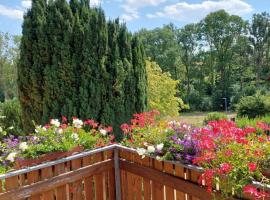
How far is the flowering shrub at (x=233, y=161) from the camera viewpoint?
60.0 inches

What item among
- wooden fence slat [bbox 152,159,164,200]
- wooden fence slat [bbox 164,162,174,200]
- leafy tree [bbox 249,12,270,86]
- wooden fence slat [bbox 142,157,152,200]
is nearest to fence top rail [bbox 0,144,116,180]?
wooden fence slat [bbox 142,157,152,200]

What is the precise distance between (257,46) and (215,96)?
16.9 ft

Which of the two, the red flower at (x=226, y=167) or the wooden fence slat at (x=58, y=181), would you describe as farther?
the wooden fence slat at (x=58, y=181)

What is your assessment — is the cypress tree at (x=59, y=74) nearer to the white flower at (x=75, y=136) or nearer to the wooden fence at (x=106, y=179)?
the white flower at (x=75, y=136)

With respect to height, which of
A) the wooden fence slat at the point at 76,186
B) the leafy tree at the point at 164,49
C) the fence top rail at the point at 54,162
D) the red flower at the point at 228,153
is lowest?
the wooden fence slat at the point at 76,186

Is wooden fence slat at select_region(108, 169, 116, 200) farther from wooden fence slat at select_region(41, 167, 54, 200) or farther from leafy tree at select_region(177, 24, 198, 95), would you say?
leafy tree at select_region(177, 24, 198, 95)

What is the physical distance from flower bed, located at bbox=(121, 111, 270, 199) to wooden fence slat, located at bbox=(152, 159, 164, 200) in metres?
0.08

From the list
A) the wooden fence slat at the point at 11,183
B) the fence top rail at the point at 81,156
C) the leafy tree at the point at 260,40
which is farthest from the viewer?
the leafy tree at the point at 260,40

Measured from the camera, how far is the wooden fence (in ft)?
6.30

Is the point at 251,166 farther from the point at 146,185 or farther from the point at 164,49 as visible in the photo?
the point at 164,49

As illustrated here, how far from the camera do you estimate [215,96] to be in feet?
68.5

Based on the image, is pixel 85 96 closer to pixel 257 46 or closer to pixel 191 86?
pixel 191 86

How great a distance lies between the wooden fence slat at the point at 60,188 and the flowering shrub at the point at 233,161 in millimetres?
1025

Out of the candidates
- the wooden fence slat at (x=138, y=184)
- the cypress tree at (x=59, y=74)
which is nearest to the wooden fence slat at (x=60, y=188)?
the wooden fence slat at (x=138, y=184)
